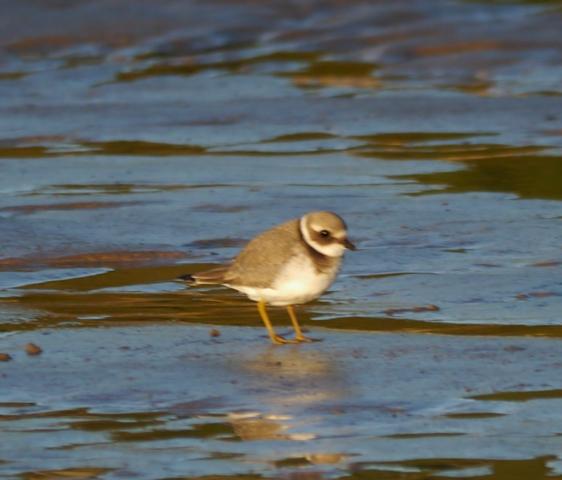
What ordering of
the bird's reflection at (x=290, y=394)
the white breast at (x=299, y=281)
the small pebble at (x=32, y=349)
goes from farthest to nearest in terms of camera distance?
the white breast at (x=299, y=281) → the small pebble at (x=32, y=349) → the bird's reflection at (x=290, y=394)

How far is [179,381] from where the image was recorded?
669 centimetres

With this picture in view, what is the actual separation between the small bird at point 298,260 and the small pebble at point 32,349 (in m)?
1.04

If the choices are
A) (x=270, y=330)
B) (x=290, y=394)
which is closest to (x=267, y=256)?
(x=270, y=330)

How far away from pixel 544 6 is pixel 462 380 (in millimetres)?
14840

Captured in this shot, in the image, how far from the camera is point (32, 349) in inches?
283

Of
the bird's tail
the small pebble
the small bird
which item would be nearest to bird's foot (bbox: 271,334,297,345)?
the small bird

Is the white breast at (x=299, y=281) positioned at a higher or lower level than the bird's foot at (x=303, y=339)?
higher

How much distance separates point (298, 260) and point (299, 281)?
0.10 metres

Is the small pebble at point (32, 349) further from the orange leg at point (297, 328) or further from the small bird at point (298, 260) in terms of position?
the orange leg at point (297, 328)

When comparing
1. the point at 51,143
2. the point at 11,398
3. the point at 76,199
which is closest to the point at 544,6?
the point at 51,143

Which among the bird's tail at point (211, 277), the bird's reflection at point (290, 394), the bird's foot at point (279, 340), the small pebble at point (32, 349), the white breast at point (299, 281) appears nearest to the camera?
the bird's reflection at point (290, 394)

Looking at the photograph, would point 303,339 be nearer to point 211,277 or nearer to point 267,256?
point 267,256

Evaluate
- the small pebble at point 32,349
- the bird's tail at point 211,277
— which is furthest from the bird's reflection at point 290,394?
the small pebble at point 32,349

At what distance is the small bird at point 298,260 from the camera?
7285mm
